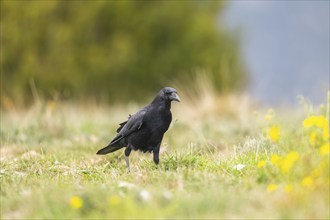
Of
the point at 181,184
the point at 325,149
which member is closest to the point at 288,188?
the point at 325,149

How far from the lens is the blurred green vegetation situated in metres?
26.1

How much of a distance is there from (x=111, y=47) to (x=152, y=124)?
2130cm

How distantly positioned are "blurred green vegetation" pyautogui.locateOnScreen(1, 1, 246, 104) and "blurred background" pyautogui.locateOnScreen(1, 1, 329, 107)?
0.04m

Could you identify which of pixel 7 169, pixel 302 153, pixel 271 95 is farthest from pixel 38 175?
pixel 271 95

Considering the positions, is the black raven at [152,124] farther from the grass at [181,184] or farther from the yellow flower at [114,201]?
the yellow flower at [114,201]

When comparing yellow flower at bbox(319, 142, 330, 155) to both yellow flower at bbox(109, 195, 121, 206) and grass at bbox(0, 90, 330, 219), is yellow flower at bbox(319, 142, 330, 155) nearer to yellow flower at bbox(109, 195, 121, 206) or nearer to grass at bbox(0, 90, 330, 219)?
grass at bbox(0, 90, 330, 219)

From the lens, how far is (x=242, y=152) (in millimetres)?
7426

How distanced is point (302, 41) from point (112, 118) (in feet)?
223

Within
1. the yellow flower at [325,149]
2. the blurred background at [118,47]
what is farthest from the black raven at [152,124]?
the blurred background at [118,47]

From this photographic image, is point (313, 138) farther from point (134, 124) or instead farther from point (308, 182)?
point (134, 124)

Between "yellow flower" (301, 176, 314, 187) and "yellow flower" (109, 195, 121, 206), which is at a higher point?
"yellow flower" (301, 176, 314, 187)

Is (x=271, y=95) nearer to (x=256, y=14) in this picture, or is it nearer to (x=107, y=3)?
(x=107, y=3)

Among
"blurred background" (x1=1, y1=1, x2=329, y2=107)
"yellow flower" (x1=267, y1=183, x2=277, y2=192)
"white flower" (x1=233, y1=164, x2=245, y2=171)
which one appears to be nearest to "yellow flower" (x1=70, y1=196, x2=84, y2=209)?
"yellow flower" (x1=267, y1=183, x2=277, y2=192)

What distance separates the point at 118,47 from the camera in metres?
27.6
